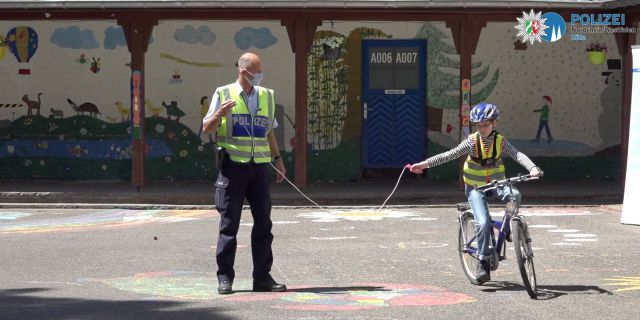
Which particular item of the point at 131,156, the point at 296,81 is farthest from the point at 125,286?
the point at 131,156

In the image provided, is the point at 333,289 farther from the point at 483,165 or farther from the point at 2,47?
the point at 2,47

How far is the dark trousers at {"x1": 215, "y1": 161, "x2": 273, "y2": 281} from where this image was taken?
9.77 m

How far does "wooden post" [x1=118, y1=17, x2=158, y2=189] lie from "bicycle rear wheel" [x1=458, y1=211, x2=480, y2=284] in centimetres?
1012

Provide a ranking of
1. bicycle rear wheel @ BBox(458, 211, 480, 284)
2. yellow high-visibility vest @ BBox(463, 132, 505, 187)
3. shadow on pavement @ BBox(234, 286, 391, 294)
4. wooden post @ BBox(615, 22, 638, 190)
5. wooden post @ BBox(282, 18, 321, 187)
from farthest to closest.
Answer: wooden post @ BBox(615, 22, 638, 190)
wooden post @ BBox(282, 18, 321, 187)
bicycle rear wheel @ BBox(458, 211, 480, 284)
yellow high-visibility vest @ BBox(463, 132, 505, 187)
shadow on pavement @ BBox(234, 286, 391, 294)

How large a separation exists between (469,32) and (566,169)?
3503mm

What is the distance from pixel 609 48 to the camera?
A: 2111cm

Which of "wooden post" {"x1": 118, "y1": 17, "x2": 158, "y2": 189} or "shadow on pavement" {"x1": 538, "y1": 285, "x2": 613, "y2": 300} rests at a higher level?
"wooden post" {"x1": 118, "y1": 17, "x2": 158, "y2": 189}

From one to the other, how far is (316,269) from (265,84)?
979 centimetres

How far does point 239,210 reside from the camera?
984cm

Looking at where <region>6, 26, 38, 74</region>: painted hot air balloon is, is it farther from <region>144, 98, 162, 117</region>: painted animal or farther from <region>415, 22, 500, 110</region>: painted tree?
<region>415, 22, 500, 110</region>: painted tree

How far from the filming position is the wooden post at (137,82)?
1978 centimetres

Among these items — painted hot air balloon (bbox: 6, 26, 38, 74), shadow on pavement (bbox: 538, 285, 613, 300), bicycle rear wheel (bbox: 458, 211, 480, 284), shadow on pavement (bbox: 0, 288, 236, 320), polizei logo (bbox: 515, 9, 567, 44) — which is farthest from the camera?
painted hot air balloon (bbox: 6, 26, 38, 74)

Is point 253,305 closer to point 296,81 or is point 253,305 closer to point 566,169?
point 296,81

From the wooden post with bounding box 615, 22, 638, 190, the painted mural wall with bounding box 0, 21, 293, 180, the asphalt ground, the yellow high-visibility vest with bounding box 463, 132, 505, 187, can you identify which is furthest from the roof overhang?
the yellow high-visibility vest with bounding box 463, 132, 505, 187
